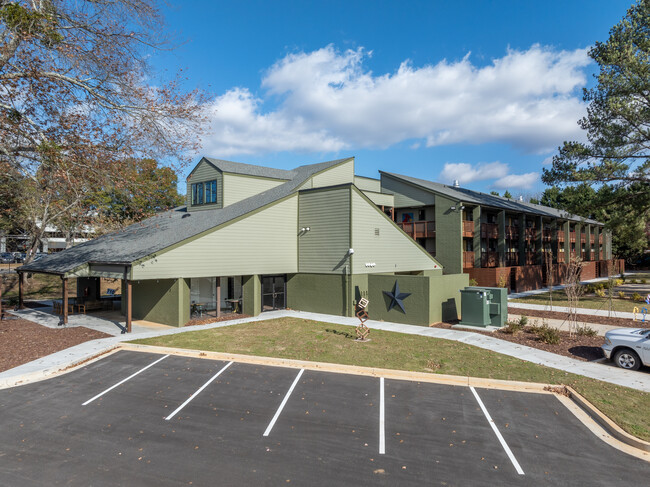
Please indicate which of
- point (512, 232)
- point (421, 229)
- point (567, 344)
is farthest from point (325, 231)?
→ point (512, 232)

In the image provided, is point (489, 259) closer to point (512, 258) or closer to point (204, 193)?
point (512, 258)

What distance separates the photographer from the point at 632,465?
290 inches

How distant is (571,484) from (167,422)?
25.9ft

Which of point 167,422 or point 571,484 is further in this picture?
point 167,422

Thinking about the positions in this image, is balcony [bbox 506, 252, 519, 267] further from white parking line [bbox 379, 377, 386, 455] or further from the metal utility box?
white parking line [bbox 379, 377, 386, 455]

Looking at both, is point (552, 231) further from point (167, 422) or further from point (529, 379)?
point (167, 422)

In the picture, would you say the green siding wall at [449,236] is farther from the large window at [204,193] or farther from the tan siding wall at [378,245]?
the large window at [204,193]

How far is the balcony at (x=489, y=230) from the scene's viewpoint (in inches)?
1428

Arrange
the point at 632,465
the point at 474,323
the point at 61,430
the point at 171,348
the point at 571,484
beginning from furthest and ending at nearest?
the point at 474,323 < the point at 171,348 < the point at 61,430 < the point at 632,465 < the point at 571,484

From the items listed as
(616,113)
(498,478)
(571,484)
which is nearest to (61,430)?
(498,478)

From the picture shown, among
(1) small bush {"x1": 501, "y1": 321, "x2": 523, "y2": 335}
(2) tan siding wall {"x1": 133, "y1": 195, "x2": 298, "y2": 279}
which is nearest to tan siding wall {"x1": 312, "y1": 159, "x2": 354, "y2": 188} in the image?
(2) tan siding wall {"x1": 133, "y1": 195, "x2": 298, "y2": 279}

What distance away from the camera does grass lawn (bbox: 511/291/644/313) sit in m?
26.2

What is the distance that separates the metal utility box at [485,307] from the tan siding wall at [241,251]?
10192mm

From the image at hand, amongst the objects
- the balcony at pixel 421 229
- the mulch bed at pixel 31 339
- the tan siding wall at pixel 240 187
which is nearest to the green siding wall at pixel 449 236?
the balcony at pixel 421 229
